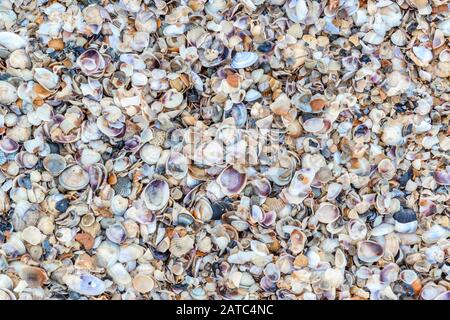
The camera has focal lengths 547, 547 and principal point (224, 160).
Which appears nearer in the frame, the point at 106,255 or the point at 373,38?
the point at 106,255

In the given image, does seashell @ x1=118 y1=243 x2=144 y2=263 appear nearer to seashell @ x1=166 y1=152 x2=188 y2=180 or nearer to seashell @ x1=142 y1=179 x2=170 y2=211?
seashell @ x1=142 y1=179 x2=170 y2=211

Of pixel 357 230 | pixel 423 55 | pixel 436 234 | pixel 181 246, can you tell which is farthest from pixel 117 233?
pixel 423 55

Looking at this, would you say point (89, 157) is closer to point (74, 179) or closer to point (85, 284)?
point (74, 179)

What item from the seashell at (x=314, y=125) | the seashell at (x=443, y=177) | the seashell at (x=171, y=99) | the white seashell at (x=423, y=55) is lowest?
the seashell at (x=443, y=177)

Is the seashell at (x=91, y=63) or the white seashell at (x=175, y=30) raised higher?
the white seashell at (x=175, y=30)

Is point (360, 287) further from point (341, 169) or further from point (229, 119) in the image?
point (229, 119)

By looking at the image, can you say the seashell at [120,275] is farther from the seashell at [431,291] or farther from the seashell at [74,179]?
the seashell at [431,291]

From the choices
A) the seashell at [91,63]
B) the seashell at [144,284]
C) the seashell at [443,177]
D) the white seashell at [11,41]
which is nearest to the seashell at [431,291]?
the seashell at [443,177]
